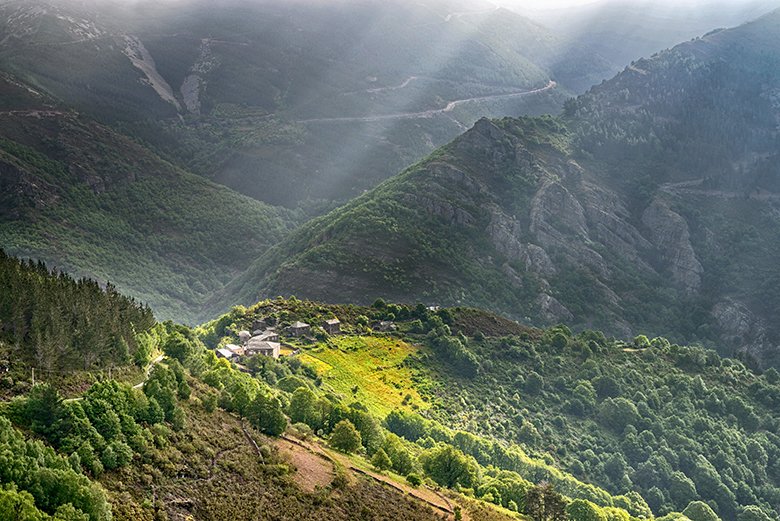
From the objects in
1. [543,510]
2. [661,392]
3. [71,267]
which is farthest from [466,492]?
[71,267]

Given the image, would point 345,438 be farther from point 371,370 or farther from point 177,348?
point 371,370

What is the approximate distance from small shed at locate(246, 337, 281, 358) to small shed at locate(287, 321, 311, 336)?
1154 cm

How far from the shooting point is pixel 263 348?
10181cm

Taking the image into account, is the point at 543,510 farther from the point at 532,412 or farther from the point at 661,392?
the point at 661,392

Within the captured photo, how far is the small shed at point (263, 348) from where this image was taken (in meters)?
101

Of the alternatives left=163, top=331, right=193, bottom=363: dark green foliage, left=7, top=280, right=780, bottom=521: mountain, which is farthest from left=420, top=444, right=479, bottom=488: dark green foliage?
left=163, top=331, right=193, bottom=363: dark green foliage

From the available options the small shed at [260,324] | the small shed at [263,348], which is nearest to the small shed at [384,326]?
the small shed at [260,324]

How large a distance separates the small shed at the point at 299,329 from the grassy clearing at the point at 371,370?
4.44 meters

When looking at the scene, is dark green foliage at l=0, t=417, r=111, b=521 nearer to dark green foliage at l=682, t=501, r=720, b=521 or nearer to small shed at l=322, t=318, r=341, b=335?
small shed at l=322, t=318, r=341, b=335

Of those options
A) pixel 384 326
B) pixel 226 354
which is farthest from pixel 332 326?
pixel 226 354

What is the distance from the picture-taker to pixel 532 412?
4705 inches

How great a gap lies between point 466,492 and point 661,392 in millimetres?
72127

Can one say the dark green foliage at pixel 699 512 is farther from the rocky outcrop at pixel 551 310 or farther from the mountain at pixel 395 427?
the rocky outcrop at pixel 551 310

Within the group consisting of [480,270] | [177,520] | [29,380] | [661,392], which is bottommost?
[177,520]
